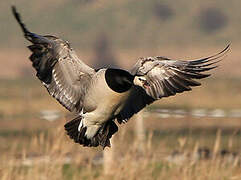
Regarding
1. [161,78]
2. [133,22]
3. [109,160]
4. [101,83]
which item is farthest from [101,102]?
[133,22]

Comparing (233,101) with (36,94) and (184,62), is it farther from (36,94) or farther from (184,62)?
(184,62)

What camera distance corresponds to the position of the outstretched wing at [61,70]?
9094mm

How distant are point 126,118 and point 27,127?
22.9 meters

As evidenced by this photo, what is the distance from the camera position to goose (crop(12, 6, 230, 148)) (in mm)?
8867

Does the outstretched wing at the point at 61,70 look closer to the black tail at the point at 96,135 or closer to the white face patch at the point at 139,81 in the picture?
the black tail at the point at 96,135

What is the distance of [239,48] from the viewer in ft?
316

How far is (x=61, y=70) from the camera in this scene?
30.9 feet

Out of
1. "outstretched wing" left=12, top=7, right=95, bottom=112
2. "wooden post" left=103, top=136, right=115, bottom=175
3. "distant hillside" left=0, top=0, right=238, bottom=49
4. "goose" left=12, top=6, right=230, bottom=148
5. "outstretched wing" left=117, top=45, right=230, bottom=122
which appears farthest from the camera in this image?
"distant hillside" left=0, top=0, right=238, bottom=49

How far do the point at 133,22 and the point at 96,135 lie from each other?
9797 centimetres

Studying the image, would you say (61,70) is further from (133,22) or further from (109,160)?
(133,22)

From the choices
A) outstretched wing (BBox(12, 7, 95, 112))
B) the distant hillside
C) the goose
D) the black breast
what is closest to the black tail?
the goose

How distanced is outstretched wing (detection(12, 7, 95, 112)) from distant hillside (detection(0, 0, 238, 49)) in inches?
3452

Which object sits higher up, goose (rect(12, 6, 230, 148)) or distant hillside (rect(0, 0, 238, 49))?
goose (rect(12, 6, 230, 148))

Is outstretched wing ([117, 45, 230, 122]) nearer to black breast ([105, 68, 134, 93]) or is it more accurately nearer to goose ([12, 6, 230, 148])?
goose ([12, 6, 230, 148])
